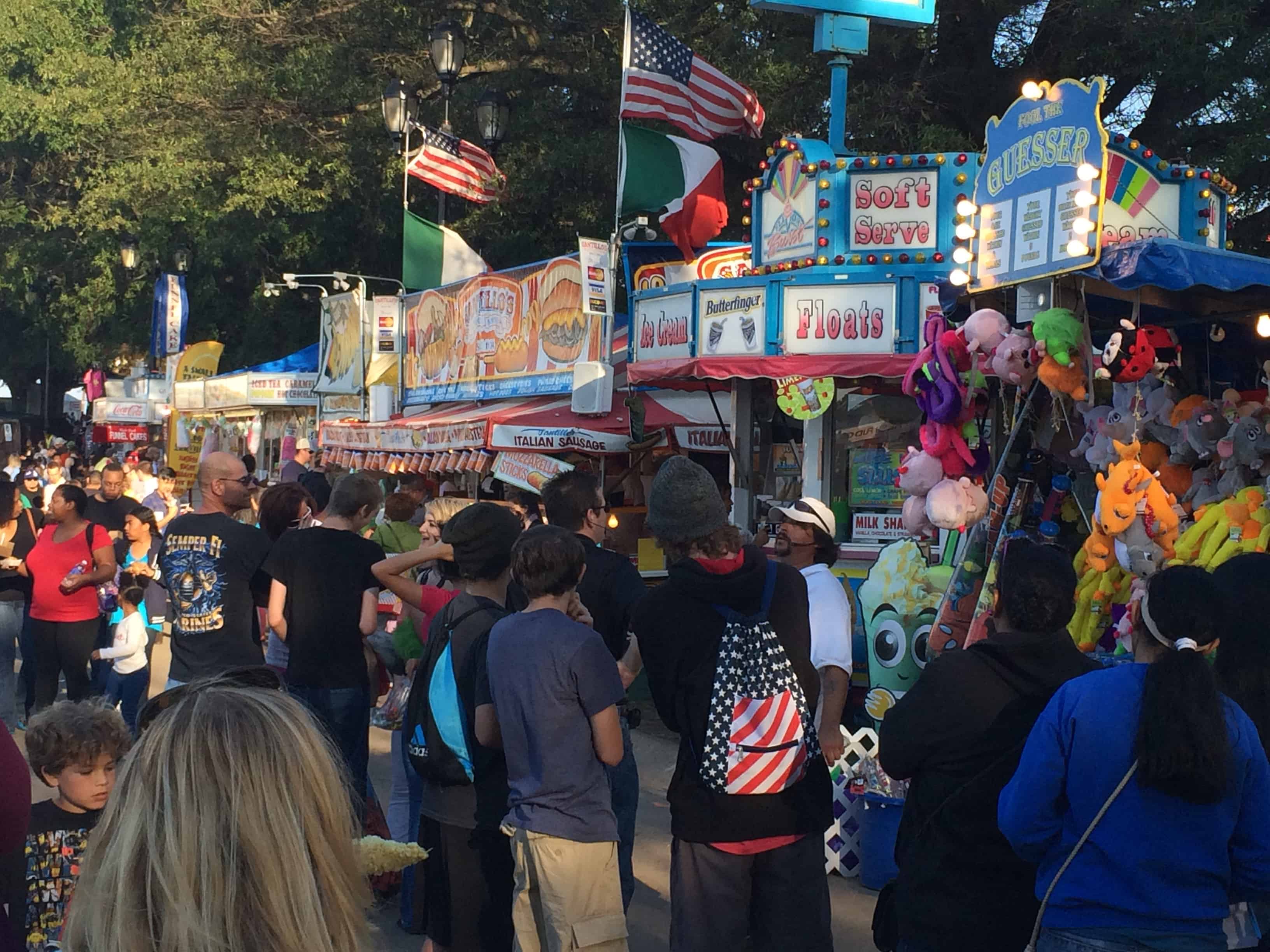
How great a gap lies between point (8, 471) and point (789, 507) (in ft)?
58.8

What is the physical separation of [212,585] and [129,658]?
254 centimetres

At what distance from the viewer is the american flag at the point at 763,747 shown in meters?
3.79

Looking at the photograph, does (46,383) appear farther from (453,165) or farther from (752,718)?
(752,718)

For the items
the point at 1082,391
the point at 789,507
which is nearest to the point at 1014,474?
the point at 1082,391

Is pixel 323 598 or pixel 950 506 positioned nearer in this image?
pixel 323 598

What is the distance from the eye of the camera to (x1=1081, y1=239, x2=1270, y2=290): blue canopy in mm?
5316

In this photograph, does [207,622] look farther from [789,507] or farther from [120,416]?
[120,416]

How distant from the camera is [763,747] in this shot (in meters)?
3.82

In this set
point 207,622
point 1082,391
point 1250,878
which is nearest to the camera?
point 1250,878

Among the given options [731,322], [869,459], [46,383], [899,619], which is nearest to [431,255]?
[731,322]

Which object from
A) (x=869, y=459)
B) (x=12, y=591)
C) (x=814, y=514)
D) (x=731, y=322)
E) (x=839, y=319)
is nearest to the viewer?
(x=814, y=514)

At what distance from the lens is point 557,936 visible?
4.07 metres

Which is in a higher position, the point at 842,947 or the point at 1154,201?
the point at 1154,201

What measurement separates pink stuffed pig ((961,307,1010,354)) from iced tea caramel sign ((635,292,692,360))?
5228 millimetres
